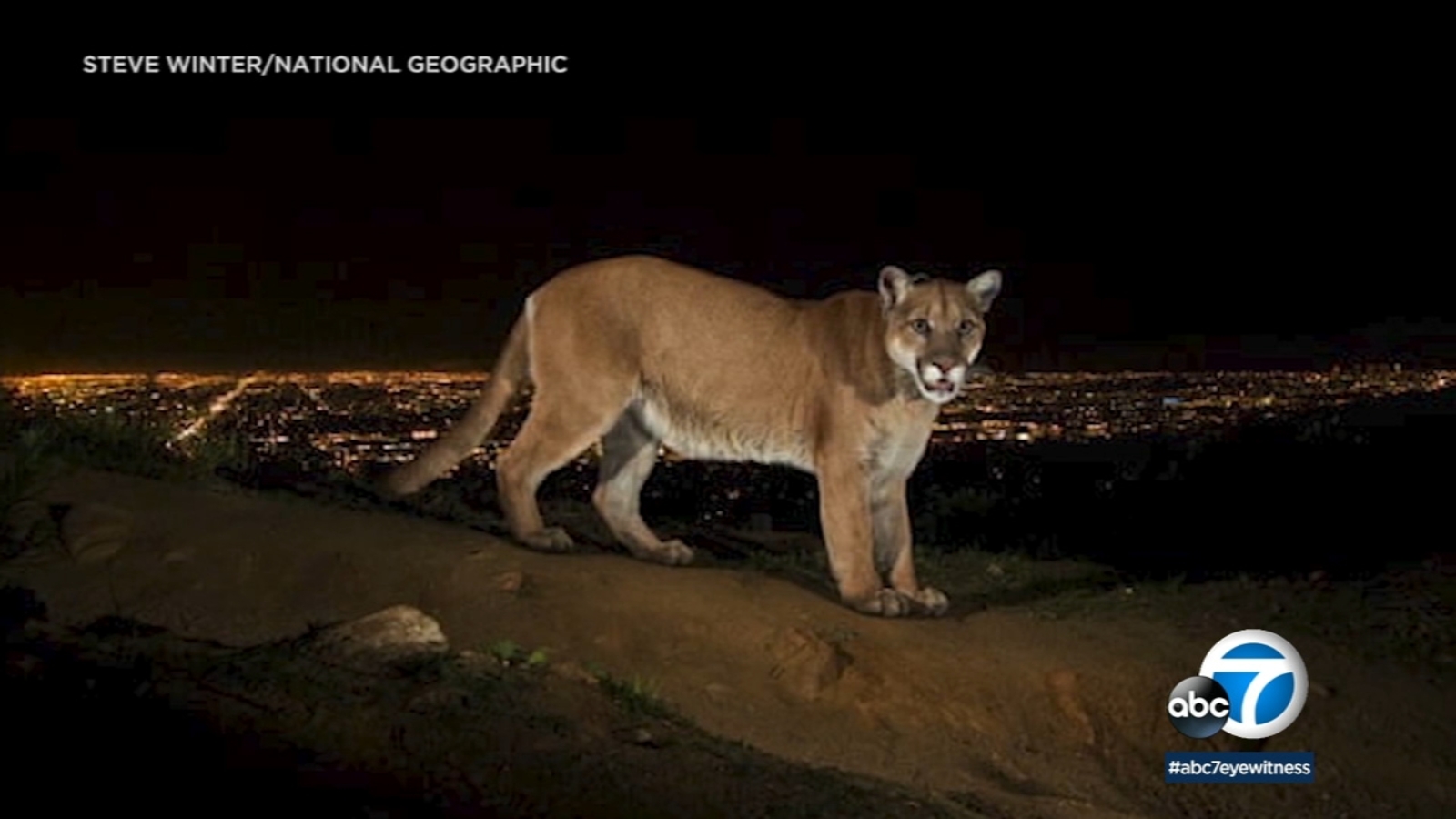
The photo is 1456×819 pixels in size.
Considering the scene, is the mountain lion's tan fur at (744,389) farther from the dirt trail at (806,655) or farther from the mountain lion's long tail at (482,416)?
the dirt trail at (806,655)

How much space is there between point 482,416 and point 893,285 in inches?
117

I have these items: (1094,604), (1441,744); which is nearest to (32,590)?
(1094,604)

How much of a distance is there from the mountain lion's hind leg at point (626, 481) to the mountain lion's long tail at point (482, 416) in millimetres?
730

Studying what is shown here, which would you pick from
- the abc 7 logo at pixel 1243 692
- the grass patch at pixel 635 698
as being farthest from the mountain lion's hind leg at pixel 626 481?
the grass patch at pixel 635 698

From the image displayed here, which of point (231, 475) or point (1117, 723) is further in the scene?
point (231, 475)

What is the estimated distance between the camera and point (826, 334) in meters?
10.1

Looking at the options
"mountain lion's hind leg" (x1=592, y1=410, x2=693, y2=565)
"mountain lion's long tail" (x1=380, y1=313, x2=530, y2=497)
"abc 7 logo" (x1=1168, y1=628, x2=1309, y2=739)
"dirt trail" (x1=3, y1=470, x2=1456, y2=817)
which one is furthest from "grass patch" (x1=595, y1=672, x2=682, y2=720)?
"mountain lion's long tail" (x1=380, y1=313, x2=530, y2=497)

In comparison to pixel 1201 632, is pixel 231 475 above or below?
above

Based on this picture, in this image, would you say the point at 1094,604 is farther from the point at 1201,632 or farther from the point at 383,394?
the point at 383,394

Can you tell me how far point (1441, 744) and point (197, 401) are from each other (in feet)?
45.7

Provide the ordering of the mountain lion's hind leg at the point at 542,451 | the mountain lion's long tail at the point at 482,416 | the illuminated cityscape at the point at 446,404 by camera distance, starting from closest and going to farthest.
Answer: the mountain lion's hind leg at the point at 542,451
the mountain lion's long tail at the point at 482,416
the illuminated cityscape at the point at 446,404

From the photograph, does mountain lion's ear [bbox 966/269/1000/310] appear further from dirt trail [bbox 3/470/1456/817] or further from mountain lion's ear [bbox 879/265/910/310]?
dirt trail [bbox 3/470/1456/817]

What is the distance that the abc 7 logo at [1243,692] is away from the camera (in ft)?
28.2

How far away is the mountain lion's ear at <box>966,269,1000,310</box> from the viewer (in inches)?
376
